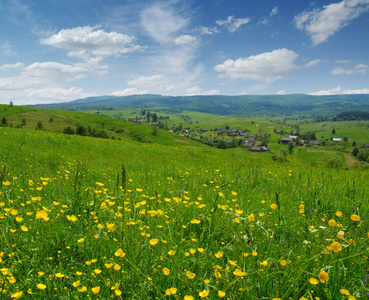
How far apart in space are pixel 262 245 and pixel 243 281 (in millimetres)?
996

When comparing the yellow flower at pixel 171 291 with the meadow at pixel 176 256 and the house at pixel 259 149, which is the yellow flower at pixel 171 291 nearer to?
the meadow at pixel 176 256

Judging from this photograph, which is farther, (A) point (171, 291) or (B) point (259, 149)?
(B) point (259, 149)

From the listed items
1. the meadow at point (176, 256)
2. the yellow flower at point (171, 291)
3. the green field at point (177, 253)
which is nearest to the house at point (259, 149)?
the green field at point (177, 253)

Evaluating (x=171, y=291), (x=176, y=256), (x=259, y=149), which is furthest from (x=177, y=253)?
(x=259, y=149)

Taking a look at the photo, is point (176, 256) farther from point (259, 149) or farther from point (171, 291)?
point (259, 149)

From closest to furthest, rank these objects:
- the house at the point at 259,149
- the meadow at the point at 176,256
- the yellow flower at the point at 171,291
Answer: the yellow flower at the point at 171,291 → the meadow at the point at 176,256 → the house at the point at 259,149

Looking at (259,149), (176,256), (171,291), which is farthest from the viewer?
(259,149)

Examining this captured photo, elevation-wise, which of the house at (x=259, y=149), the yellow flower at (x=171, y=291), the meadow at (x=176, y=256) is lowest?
the house at (x=259, y=149)

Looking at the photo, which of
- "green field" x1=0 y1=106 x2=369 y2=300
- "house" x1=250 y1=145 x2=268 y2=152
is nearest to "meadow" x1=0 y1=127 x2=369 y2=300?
"green field" x1=0 y1=106 x2=369 y2=300

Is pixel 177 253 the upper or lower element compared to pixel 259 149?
upper

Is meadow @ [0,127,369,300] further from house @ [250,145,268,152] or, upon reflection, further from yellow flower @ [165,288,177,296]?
house @ [250,145,268,152]

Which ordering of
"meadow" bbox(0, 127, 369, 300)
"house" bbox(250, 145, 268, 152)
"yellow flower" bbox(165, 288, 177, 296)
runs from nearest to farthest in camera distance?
1. "yellow flower" bbox(165, 288, 177, 296)
2. "meadow" bbox(0, 127, 369, 300)
3. "house" bbox(250, 145, 268, 152)

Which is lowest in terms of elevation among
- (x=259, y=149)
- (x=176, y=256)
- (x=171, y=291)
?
(x=259, y=149)

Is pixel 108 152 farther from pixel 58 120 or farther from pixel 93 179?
pixel 58 120
